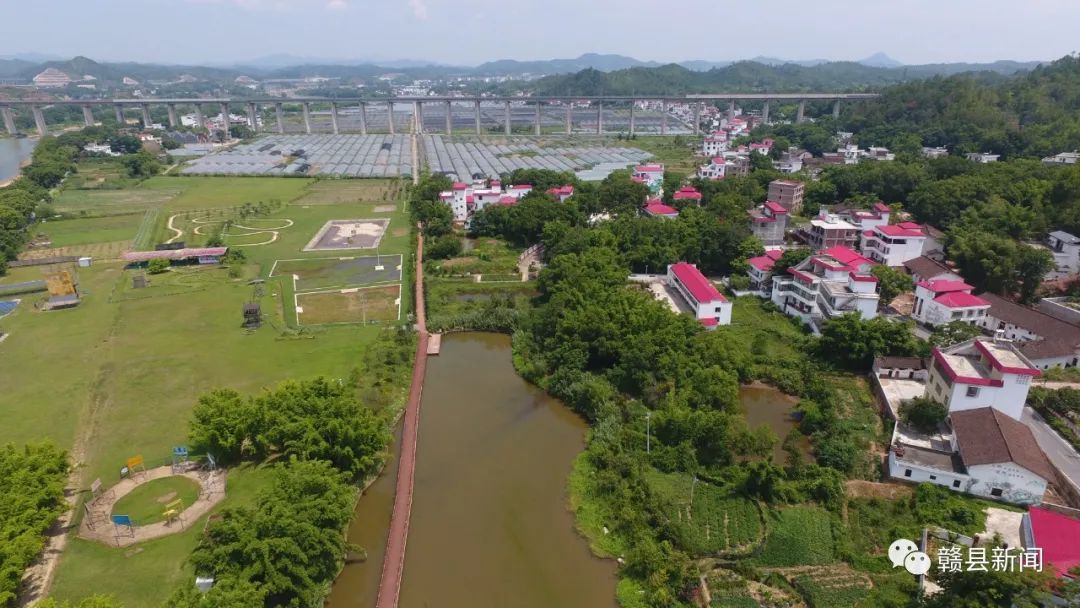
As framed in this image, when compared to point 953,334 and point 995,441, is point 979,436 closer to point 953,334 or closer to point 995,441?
point 995,441

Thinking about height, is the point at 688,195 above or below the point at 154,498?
above

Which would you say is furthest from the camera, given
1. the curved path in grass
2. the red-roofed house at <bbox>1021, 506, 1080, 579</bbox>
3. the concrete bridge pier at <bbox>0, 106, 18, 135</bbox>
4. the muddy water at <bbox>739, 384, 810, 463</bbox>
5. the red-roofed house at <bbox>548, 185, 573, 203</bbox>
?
the concrete bridge pier at <bbox>0, 106, 18, 135</bbox>

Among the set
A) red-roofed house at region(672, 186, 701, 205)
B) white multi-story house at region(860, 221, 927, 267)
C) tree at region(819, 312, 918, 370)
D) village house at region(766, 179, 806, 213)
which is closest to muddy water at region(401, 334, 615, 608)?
tree at region(819, 312, 918, 370)

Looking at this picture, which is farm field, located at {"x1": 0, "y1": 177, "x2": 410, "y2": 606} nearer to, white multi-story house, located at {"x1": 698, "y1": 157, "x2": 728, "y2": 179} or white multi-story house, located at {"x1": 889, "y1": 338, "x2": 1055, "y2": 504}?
white multi-story house, located at {"x1": 889, "y1": 338, "x2": 1055, "y2": 504}

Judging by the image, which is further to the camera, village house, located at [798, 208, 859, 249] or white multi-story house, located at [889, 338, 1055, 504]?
village house, located at [798, 208, 859, 249]

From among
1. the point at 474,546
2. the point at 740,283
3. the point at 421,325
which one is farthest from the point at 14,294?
the point at 740,283

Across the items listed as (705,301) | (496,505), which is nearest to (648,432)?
(496,505)
